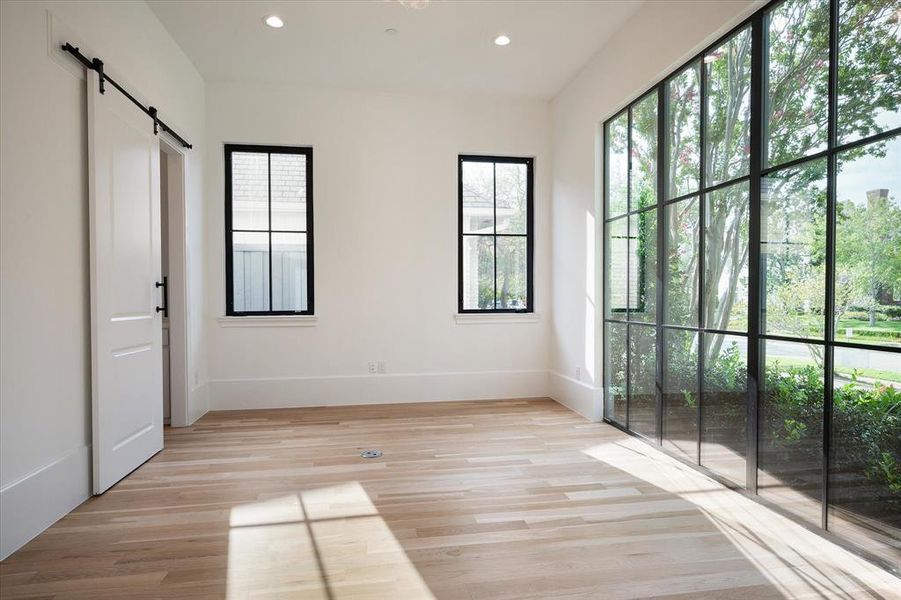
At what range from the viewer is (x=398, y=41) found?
392 cm

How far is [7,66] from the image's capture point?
210 centimetres

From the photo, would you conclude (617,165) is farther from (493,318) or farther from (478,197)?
(493,318)

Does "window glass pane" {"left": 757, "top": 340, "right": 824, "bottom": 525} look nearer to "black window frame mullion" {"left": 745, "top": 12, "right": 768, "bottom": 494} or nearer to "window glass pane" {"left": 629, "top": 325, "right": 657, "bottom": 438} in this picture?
"black window frame mullion" {"left": 745, "top": 12, "right": 768, "bottom": 494}

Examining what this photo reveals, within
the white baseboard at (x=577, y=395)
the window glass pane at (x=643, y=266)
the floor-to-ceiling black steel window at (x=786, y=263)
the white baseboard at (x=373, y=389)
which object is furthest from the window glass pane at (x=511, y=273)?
the floor-to-ceiling black steel window at (x=786, y=263)

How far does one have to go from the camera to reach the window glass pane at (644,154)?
3.50m

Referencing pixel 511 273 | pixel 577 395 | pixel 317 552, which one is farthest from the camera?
pixel 511 273

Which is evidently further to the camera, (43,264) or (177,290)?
(177,290)

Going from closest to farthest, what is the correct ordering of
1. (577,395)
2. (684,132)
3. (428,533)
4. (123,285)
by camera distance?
(428,533) < (123,285) < (684,132) < (577,395)

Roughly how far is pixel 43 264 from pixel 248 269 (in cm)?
246

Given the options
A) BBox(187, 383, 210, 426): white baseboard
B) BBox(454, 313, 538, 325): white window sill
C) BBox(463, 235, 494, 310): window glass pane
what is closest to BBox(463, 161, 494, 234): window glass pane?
BBox(463, 235, 494, 310): window glass pane

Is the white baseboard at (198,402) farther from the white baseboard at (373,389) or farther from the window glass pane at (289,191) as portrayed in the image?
the window glass pane at (289,191)

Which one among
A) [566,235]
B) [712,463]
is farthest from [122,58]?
[712,463]

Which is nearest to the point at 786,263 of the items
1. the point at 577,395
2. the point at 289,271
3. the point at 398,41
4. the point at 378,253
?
the point at 577,395

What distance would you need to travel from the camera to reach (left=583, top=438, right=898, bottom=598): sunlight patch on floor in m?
1.83
